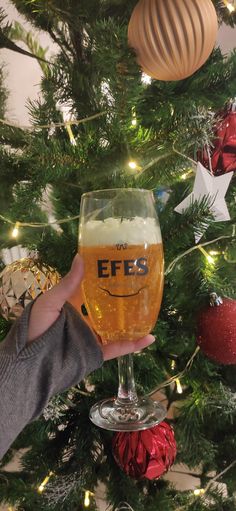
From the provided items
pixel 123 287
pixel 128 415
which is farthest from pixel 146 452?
pixel 123 287

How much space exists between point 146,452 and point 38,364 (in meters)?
0.24

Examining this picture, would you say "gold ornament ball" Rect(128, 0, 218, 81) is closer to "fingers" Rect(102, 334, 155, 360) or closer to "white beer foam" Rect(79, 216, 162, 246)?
"white beer foam" Rect(79, 216, 162, 246)

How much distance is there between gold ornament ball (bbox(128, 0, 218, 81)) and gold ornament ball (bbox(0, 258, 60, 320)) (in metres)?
0.33

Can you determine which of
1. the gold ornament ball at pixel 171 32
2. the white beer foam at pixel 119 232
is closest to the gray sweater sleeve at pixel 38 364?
the white beer foam at pixel 119 232

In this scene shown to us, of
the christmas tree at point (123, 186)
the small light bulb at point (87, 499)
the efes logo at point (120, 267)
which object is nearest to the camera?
the efes logo at point (120, 267)

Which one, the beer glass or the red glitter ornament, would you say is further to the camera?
the red glitter ornament

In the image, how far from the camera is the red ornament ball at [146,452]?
2.06 ft

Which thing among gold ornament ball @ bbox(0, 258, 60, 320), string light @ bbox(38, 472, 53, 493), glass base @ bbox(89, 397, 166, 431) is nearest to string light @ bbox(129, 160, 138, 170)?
gold ornament ball @ bbox(0, 258, 60, 320)

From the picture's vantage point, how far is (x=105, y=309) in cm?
51

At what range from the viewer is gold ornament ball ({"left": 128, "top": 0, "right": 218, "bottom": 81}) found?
0.53 m

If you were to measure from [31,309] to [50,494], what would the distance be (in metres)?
0.34

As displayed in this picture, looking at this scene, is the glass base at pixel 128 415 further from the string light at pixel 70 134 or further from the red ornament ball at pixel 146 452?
the string light at pixel 70 134

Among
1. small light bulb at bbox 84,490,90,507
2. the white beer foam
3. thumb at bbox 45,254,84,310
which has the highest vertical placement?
the white beer foam

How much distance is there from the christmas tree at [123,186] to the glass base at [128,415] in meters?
0.10
